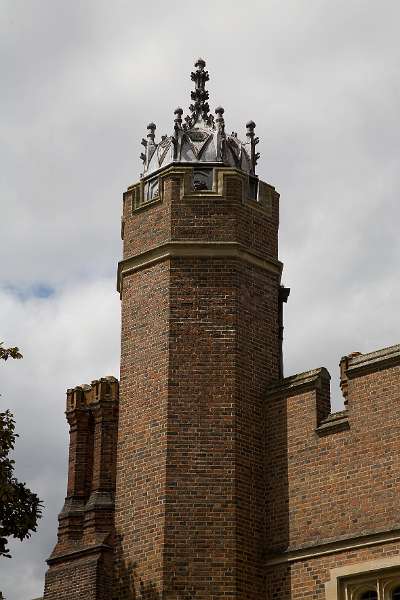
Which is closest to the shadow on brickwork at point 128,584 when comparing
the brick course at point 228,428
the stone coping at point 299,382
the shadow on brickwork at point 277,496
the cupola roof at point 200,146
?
the brick course at point 228,428

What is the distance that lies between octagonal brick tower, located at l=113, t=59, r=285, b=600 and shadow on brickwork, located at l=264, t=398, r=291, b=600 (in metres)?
0.12

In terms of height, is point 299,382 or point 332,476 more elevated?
point 299,382

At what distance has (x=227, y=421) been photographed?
648 inches

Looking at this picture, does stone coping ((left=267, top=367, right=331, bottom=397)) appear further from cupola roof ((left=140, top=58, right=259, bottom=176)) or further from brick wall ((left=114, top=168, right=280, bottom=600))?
cupola roof ((left=140, top=58, right=259, bottom=176))

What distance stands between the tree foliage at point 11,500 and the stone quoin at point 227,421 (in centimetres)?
136

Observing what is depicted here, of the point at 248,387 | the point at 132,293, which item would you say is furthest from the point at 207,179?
the point at 248,387

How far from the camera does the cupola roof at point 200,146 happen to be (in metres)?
18.4

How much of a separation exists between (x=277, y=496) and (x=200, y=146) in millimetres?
5691

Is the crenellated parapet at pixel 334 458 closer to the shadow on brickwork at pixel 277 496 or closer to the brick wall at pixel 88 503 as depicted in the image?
the shadow on brickwork at pixel 277 496

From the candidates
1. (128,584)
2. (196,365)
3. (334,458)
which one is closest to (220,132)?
(196,365)

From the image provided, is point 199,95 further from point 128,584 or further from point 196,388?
point 128,584

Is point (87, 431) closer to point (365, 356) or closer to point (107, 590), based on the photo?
point (107, 590)

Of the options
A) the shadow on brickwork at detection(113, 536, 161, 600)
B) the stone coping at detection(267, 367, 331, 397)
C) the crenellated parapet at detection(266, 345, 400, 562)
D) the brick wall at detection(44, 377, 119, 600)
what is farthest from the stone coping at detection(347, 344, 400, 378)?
the brick wall at detection(44, 377, 119, 600)

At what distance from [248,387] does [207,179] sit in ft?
11.2
